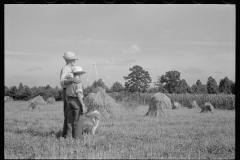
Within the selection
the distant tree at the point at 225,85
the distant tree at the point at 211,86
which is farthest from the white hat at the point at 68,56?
the distant tree at the point at 211,86

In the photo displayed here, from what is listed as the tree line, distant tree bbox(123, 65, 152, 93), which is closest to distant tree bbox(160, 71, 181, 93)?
the tree line

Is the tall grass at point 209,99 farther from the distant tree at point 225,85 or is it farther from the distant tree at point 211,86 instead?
the distant tree at point 211,86

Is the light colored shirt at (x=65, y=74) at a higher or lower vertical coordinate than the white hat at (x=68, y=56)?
lower

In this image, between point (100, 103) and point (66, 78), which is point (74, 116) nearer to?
point (66, 78)

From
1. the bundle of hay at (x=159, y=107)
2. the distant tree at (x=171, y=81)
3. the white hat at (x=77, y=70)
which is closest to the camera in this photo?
the white hat at (x=77, y=70)

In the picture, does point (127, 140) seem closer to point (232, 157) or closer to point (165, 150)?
point (165, 150)

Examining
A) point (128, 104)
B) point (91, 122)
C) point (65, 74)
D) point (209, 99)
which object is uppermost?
point (65, 74)

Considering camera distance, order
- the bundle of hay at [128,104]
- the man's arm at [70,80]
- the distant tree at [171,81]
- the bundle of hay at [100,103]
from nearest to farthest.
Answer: the man's arm at [70,80] → the bundle of hay at [100,103] → the bundle of hay at [128,104] → the distant tree at [171,81]

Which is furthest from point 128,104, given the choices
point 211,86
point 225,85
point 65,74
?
point 211,86

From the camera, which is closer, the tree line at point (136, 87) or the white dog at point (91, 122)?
the white dog at point (91, 122)

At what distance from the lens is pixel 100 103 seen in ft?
51.2

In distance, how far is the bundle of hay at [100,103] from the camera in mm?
15555

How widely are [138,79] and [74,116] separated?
29.9 m

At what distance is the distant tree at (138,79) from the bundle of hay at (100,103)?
16.7 metres
